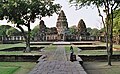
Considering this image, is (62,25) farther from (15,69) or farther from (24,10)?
(15,69)

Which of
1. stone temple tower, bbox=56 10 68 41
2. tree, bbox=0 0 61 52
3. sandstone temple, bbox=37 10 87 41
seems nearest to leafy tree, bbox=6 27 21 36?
sandstone temple, bbox=37 10 87 41

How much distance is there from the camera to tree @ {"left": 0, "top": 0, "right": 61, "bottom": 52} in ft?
85.8

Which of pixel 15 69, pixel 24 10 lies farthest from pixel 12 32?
pixel 15 69

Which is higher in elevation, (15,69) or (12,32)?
(12,32)

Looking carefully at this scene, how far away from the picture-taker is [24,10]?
87.6 ft

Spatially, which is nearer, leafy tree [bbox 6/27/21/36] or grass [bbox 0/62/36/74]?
grass [bbox 0/62/36/74]

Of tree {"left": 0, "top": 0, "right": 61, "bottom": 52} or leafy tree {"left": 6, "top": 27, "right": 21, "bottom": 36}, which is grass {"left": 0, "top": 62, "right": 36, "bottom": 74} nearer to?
tree {"left": 0, "top": 0, "right": 61, "bottom": 52}

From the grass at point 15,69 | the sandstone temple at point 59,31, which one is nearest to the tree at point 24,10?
the grass at point 15,69

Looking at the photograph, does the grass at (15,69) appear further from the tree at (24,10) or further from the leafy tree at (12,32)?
the leafy tree at (12,32)

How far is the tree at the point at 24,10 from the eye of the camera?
85.8 ft

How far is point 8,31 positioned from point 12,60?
55712mm

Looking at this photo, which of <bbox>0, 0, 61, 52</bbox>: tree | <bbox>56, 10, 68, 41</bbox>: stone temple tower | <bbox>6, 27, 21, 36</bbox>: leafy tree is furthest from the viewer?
<bbox>56, 10, 68, 41</bbox>: stone temple tower

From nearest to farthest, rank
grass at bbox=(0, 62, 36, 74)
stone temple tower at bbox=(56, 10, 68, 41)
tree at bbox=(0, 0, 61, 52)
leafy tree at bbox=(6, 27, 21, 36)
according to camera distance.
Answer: grass at bbox=(0, 62, 36, 74), tree at bbox=(0, 0, 61, 52), leafy tree at bbox=(6, 27, 21, 36), stone temple tower at bbox=(56, 10, 68, 41)

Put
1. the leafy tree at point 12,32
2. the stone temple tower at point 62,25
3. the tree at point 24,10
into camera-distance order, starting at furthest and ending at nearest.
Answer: the stone temple tower at point 62,25 < the leafy tree at point 12,32 < the tree at point 24,10
